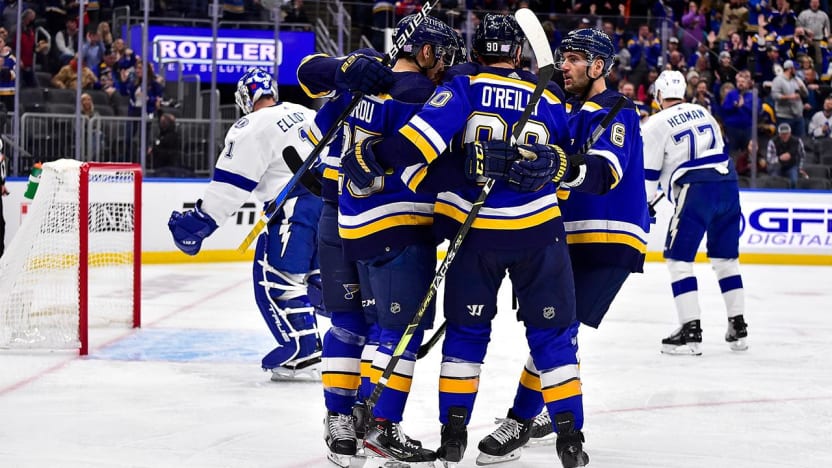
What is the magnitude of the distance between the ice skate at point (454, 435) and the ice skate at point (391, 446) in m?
0.10

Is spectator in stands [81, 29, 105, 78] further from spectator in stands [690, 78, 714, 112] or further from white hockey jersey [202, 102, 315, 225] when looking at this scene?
white hockey jersey [202, 102, 315, 225]

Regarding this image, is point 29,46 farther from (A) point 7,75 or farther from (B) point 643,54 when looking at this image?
(B) point 643,54

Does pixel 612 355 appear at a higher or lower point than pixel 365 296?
lower

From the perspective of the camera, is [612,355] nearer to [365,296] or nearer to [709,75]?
[365,296]

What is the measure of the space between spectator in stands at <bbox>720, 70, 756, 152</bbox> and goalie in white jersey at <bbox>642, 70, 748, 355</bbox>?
4.80 m

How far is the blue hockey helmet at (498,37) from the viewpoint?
3.05 meters

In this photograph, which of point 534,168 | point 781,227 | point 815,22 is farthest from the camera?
point 815,22

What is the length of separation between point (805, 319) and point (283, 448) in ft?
13.9

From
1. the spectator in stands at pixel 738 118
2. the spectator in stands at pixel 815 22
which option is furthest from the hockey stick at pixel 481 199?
the spectator in stands at pixel 815 22

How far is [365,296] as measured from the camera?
11.0 ft

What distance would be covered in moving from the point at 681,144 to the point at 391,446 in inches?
111

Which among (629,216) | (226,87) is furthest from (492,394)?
(226,87)

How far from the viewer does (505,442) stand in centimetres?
340

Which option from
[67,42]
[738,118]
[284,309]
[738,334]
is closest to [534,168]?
[284,309]
